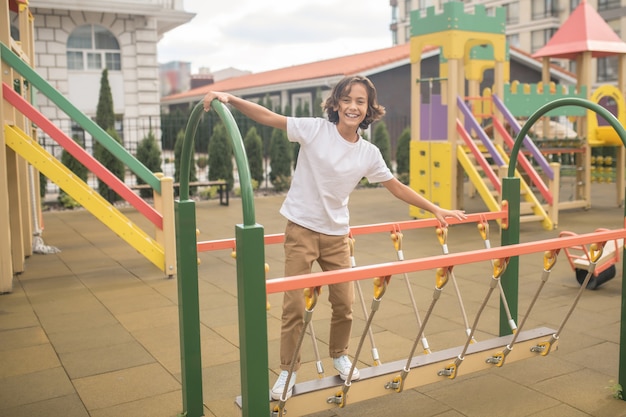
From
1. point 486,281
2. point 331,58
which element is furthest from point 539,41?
point 486,281

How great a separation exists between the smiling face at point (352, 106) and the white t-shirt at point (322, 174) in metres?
0.07

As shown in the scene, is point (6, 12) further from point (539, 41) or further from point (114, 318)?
point (539, 41)

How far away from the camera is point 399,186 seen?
3137mm

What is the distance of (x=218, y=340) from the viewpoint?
14.2 ft

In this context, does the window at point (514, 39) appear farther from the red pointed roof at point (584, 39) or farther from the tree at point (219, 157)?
the tree at point (219, 157)

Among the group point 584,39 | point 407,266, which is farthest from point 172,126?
point 407,266

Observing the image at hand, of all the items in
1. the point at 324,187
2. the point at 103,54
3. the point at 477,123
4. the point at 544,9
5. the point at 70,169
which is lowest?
the point at 70,169

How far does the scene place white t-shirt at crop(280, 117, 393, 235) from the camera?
9.37 ft

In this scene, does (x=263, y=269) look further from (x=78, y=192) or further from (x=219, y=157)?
(x=219, y=157)

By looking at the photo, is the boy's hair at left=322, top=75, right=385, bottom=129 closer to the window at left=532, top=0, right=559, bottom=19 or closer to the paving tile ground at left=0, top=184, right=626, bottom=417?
the paving tile ground at left=0, top=184, right=626, bottom=417

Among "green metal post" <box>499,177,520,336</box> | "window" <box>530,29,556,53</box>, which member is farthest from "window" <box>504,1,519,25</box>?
"green metal post" <box>499,177,520,336</box>

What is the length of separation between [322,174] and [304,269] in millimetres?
452

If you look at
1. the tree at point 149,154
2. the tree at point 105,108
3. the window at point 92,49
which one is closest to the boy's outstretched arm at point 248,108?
the tree at point 149,154

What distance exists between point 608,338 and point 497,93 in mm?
6492
